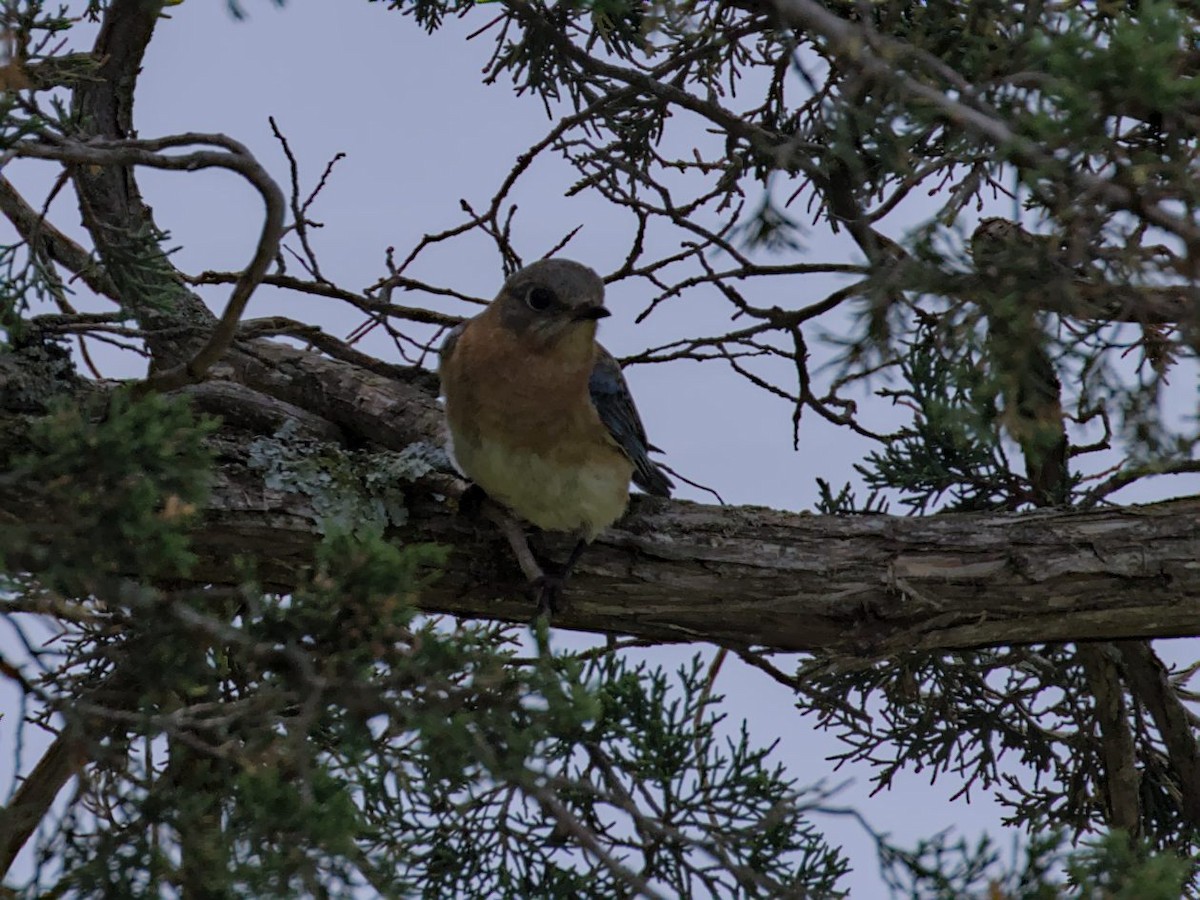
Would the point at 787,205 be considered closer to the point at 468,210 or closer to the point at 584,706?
the point at 468,210

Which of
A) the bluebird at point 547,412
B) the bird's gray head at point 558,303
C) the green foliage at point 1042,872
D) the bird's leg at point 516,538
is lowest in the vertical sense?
the green foliage at point 1042,872

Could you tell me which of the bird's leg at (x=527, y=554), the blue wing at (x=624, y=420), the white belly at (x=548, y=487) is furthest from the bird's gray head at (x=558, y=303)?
the bird's leg at (x=527, y=554)

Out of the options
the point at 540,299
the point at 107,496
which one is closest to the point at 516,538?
the point at 540,299

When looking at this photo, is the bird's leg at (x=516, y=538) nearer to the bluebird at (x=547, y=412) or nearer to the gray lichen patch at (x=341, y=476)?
the bluebird at (x=547, y=412)

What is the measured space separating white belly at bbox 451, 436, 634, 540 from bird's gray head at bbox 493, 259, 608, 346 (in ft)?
1.24

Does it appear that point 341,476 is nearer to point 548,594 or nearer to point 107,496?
point 548,594

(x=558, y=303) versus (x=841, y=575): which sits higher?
(x=558, y=303)

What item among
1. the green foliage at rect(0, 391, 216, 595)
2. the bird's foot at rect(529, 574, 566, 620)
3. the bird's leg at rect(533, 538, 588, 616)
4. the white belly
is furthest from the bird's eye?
the green foliage at rect(0, 391, 216, 595)

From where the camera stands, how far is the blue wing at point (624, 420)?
396cm

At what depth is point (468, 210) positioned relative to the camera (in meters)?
4.28

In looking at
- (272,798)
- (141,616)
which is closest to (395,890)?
(272,798)

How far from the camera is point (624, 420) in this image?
4023 millimetres

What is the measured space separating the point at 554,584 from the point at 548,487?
27 centimetres

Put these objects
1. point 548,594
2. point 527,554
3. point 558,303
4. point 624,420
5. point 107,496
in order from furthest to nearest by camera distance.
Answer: point 624,420, point 558,303, point 548,594, point 527,554, point 107,496
